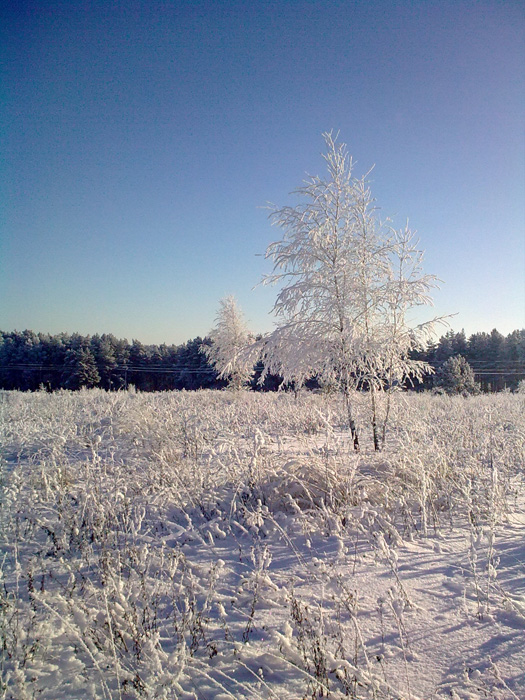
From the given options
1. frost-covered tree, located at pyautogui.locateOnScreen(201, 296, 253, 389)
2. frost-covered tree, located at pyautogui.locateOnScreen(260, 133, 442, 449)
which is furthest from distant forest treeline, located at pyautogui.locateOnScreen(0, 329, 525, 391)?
frost-covered tree, located at pyautogui.locateOnScreen(260, 133, 442, 449)

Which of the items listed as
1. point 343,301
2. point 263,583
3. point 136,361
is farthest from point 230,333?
point 136,361

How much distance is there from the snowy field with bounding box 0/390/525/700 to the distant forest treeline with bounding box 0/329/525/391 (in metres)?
35.5

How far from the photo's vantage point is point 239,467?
14.6ft

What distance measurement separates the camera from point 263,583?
234 centimetres

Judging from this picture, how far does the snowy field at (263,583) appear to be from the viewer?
5.38ft

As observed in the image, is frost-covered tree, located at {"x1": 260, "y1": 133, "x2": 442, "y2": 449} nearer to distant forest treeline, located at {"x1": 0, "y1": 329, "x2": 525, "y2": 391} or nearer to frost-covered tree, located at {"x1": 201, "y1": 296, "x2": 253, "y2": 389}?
frost-covered tree, located at {"x1": 201, "y1": 296, "x2": 253, "y2": 389}

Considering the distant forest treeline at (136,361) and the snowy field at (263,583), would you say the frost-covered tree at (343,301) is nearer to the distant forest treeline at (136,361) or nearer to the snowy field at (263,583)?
the snowy field at (263,583)

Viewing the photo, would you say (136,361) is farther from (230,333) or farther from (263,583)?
(263,583)

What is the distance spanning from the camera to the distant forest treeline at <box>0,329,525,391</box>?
38406 millimetres

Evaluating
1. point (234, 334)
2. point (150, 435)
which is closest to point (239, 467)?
point (150, 435)

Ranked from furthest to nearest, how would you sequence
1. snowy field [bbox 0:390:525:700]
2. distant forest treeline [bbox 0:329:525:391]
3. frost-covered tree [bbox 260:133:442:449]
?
distant forest treeline [bbox 0:329:525:391] < frost-covered tree [bbox 260:133:442:449] < snowy field [bbox 0:390:525:700]

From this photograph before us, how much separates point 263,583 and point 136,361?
2175 inches

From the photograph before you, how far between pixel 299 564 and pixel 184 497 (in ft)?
5.74

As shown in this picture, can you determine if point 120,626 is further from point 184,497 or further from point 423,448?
point 423,448
